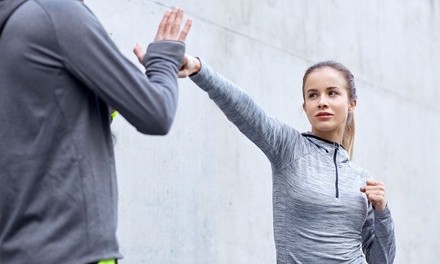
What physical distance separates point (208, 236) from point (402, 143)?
2.55 metres

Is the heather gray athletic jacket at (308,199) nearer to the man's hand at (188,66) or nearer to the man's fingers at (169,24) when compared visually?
the man's hand at (188,66)

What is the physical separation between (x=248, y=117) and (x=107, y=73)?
1.05 meters

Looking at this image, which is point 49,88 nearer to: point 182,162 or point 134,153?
point 134,153

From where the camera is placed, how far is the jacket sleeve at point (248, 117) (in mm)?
2717

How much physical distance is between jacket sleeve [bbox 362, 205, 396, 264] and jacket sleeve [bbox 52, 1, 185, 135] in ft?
4.85

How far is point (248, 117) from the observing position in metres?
2.88

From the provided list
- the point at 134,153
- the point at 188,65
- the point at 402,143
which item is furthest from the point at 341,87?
the point at 402,143

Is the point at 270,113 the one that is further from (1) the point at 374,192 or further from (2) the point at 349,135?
(1) the point at 374,192

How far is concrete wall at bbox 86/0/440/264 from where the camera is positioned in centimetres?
432

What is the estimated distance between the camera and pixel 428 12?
289 inches

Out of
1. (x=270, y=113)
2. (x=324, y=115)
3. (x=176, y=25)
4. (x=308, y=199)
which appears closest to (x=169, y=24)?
(x=176, y=25)

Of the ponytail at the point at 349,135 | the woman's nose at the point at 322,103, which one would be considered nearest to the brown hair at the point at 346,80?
the ponytail at the point at 349,135

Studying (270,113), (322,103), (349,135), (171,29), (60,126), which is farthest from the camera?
(270,113)

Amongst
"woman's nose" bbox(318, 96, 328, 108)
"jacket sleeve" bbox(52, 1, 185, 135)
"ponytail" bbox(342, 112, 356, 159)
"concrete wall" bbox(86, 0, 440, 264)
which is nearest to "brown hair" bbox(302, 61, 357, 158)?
"ponytail" bbox(342, 112, 356, 159)
